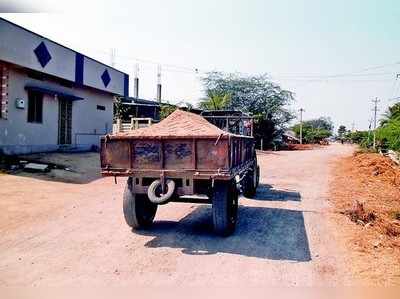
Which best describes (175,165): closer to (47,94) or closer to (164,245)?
(164,245)

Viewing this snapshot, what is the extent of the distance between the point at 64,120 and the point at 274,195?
11.9 meters

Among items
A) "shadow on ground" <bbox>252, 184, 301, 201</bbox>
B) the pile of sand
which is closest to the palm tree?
"shadow on ground" <bbox>252, 184, 301, 201</bbox>

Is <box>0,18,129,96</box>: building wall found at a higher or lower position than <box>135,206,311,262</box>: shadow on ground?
higher

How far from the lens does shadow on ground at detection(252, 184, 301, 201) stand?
11.2 metres

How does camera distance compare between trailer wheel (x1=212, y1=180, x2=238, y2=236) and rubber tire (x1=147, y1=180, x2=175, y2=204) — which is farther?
trailer wheel (x1=212, y1=180, x2=238, y2=236)

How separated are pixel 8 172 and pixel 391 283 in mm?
12004

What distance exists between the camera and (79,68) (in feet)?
65.4

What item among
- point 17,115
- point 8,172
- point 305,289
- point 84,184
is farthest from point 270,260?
point 17,115

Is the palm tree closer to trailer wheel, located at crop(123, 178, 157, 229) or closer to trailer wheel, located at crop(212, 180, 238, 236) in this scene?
trailer wheel, located at crop(123, 178, 157, 229)

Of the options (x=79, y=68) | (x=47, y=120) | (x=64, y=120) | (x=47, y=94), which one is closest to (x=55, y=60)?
(x=47, y=94)

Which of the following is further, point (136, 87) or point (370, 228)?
point (136, 87)

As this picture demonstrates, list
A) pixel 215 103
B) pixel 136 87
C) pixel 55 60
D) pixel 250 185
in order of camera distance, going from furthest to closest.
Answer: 1. pixel 136 87
2. pixel 215 103
3. pixel 55 60
4. pixel 250 185

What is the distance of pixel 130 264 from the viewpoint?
18.4 ft

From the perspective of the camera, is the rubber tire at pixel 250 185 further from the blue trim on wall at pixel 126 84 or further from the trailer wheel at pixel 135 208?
the blue trim on wall at pixel 126 84
